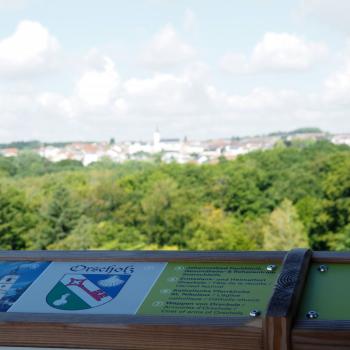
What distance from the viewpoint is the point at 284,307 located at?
4.22 ft

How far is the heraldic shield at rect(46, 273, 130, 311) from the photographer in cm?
148

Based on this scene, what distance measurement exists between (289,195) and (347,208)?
541 cm

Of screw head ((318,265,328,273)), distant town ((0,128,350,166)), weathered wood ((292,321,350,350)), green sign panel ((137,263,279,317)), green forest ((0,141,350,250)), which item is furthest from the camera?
distant town ((0,128,350,166))

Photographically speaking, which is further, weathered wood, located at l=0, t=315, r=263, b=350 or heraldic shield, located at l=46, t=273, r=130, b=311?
heraldic shield, located at l=46, t=273, r=130, b=311

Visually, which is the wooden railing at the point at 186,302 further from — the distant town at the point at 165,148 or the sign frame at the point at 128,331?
the distant town at the point at 165,148

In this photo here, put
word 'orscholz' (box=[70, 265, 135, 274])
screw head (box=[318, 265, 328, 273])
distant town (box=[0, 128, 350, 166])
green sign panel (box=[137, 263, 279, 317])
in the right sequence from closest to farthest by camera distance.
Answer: green sign panel (box=[137, 263, 279, 317]) → screw head (box=[318, 265, 328, 273]) → word 'orscholz' (box=[70, 265, 135, 274]) → distant town (box=[0, 128, 350, 166])

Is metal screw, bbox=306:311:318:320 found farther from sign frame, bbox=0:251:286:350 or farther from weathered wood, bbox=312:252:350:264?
weathered wood, bbox=312:252:350:264

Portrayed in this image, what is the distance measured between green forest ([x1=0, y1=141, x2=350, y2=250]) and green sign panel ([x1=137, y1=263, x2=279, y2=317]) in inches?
916

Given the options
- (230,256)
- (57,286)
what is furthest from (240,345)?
(57,286)

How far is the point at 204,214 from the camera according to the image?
1125 inches

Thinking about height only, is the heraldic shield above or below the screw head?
below

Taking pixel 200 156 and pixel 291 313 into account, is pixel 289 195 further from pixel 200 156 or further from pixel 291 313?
pixel 291 313

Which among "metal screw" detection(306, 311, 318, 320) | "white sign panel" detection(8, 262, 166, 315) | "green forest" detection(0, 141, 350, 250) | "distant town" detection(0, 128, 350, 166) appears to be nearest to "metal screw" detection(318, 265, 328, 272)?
"metal screw" detection(306, 311, 318, 320)

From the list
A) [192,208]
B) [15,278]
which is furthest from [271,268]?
[192,208]
